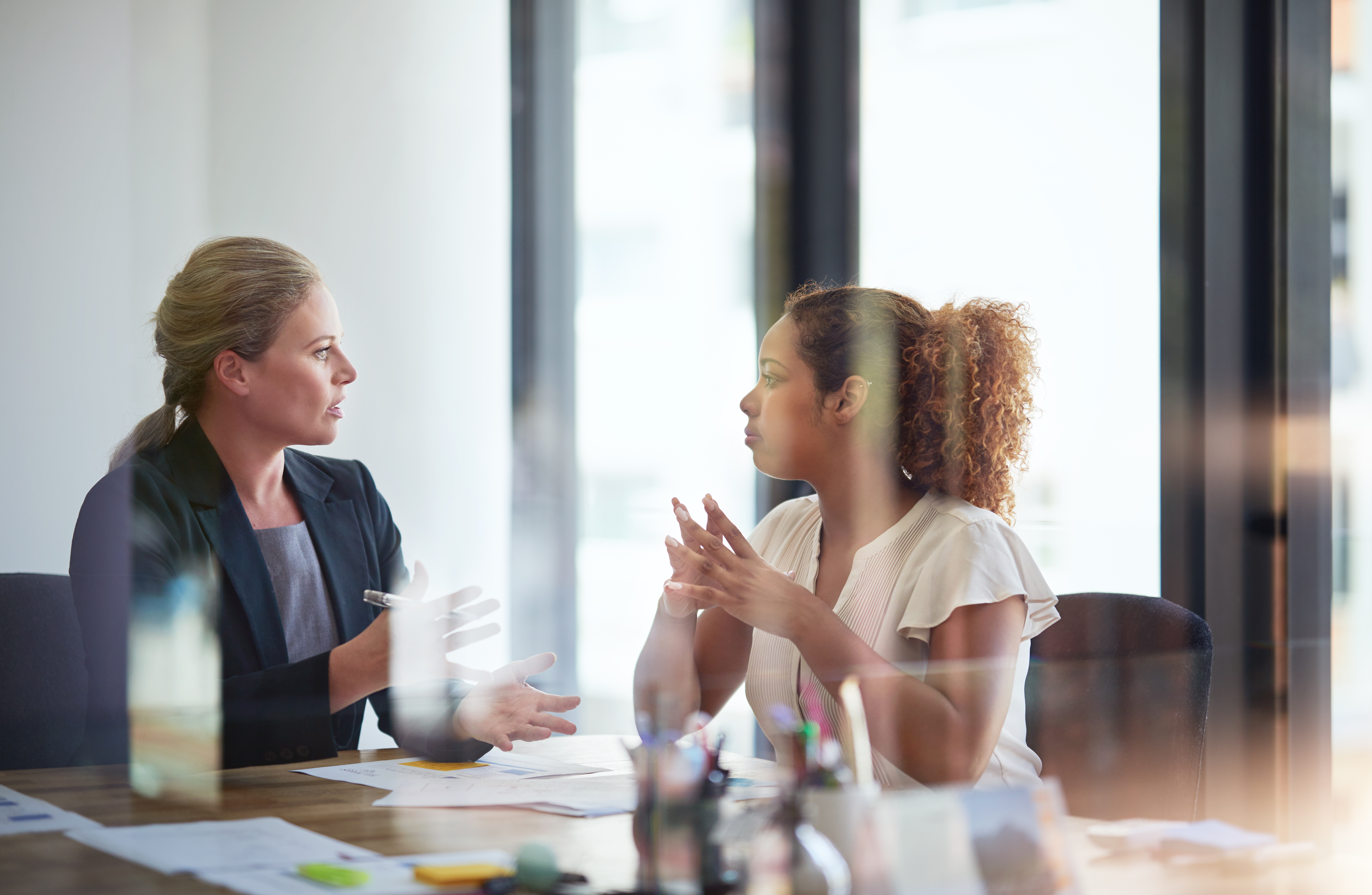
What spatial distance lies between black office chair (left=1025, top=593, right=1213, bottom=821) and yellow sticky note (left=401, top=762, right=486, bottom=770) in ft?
2.46

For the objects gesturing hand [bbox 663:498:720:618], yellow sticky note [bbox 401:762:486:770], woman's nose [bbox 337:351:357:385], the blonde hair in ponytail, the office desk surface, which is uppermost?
the blonde hair in ponytail

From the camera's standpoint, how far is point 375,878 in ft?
3.10

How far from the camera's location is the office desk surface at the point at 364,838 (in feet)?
3.11

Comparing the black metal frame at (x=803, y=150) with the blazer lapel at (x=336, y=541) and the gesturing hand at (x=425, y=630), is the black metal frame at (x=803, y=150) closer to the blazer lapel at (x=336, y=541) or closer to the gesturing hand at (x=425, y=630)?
Answer: the blazer lapel at (x=336, y=541)

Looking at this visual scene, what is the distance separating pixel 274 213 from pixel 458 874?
6.89ft

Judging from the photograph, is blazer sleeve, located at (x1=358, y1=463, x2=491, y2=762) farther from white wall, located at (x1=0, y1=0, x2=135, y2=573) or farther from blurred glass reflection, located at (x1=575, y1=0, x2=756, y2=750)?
blurred glass reflection, located at (x1=575, y1=0, x2=756, y2=750)

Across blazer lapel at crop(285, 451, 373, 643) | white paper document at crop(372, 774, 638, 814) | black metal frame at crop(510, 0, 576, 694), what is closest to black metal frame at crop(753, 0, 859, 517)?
black metal frame at crop(510, 0, 576, 694)

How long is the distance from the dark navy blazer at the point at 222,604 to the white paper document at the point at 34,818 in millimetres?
285

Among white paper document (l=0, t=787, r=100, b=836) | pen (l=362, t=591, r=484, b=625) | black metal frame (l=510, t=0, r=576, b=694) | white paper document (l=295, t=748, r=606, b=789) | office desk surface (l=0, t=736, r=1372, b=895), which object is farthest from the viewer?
black metal frame (l=510, t=0, r=576, b=694)

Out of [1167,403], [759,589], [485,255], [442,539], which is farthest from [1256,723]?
[485,255]

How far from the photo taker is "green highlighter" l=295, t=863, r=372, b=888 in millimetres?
922

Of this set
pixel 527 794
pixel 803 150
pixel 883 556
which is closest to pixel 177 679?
pixel 527 794

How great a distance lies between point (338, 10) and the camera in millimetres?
2805

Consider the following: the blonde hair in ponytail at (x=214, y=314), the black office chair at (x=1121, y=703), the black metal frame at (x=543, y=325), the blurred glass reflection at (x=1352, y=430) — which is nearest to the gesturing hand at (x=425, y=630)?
the blonde hair in ponytail at (x=214, y=314)
